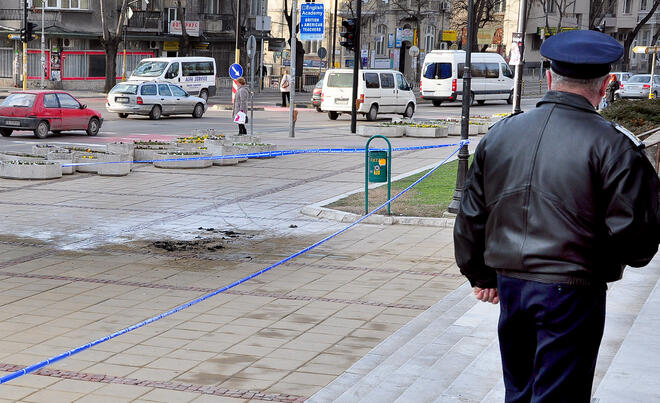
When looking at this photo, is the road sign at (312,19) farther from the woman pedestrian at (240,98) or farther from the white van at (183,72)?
the white van at (183,72)

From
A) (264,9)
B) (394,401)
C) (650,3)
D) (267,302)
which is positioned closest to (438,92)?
(264,9)

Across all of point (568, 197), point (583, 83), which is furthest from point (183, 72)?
point (568, 197)

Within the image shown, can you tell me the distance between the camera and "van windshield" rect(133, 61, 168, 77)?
140 ft

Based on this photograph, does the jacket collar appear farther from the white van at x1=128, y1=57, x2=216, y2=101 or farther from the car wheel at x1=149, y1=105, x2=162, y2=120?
the white van at x1=128, y1=57, x2=216, y2=101

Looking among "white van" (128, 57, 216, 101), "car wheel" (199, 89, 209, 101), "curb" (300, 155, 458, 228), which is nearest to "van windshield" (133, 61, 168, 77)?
"white van" (128, 57, 216, 101)

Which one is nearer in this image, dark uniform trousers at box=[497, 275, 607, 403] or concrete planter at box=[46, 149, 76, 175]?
dark uniform trousers at box=[497, 275, 607, 403]

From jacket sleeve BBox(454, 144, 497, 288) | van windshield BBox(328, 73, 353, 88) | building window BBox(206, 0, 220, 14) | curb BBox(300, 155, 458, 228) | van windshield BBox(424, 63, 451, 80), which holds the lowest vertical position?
curb BBox(300, 155, 458, 228)

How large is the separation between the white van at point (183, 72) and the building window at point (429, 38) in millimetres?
36993

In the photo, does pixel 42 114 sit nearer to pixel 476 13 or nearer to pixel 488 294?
pixel 488 294

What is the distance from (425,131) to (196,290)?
20217mm

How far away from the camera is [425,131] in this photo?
28891 mm

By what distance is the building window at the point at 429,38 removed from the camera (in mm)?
80250

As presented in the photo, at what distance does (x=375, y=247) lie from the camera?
38.1ft

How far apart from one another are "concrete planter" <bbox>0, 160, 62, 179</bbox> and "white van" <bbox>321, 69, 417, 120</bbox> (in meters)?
18.4
